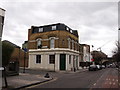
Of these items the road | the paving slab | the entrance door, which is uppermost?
the entrance door

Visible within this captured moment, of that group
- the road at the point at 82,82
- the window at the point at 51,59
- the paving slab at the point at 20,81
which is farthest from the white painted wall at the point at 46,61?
the paving slab at the point at 20,81

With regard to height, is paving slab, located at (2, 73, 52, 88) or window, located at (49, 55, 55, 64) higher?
window, located at (49, 55, 55, 64)

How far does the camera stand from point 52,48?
40.5 meters

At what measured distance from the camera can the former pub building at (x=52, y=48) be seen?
3975 cm

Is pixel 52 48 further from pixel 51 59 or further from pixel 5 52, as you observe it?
pixel 5 52

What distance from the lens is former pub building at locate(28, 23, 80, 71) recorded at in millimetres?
39750

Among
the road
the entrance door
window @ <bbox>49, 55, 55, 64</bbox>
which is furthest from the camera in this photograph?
window @ <bbox>49, 55, 55, 64</bbox>

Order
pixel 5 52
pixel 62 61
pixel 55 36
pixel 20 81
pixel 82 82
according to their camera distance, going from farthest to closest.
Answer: pixel 55 36 → pixel 62 61 → pixel 82 82 → pixel 20 81 → pixel 5 52

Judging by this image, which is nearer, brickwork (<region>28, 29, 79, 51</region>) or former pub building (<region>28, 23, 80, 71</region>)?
former pub building (<region>28, 23, 80, 71</region>)

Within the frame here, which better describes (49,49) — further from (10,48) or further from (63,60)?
(10,48)

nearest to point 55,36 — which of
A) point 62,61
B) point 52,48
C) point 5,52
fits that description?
point 52,48

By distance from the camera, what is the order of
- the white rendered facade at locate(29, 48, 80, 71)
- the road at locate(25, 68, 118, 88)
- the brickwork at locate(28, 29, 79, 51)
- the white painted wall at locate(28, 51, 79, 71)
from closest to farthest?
the road at locate(25, 68, 118, 88)
the white painted wall at locate(28, 51, 79, 71)
the white rendered facade at locate(29, 48, 80, 71)
the brickwork at locate(28, 29, 79, 51)

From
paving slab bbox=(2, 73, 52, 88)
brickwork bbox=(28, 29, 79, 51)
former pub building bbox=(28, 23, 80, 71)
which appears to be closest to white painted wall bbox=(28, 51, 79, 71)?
former pub building bbox=(28, 23, 80, 71)

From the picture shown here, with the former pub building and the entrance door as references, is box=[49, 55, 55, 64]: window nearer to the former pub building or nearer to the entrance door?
the former pub building
